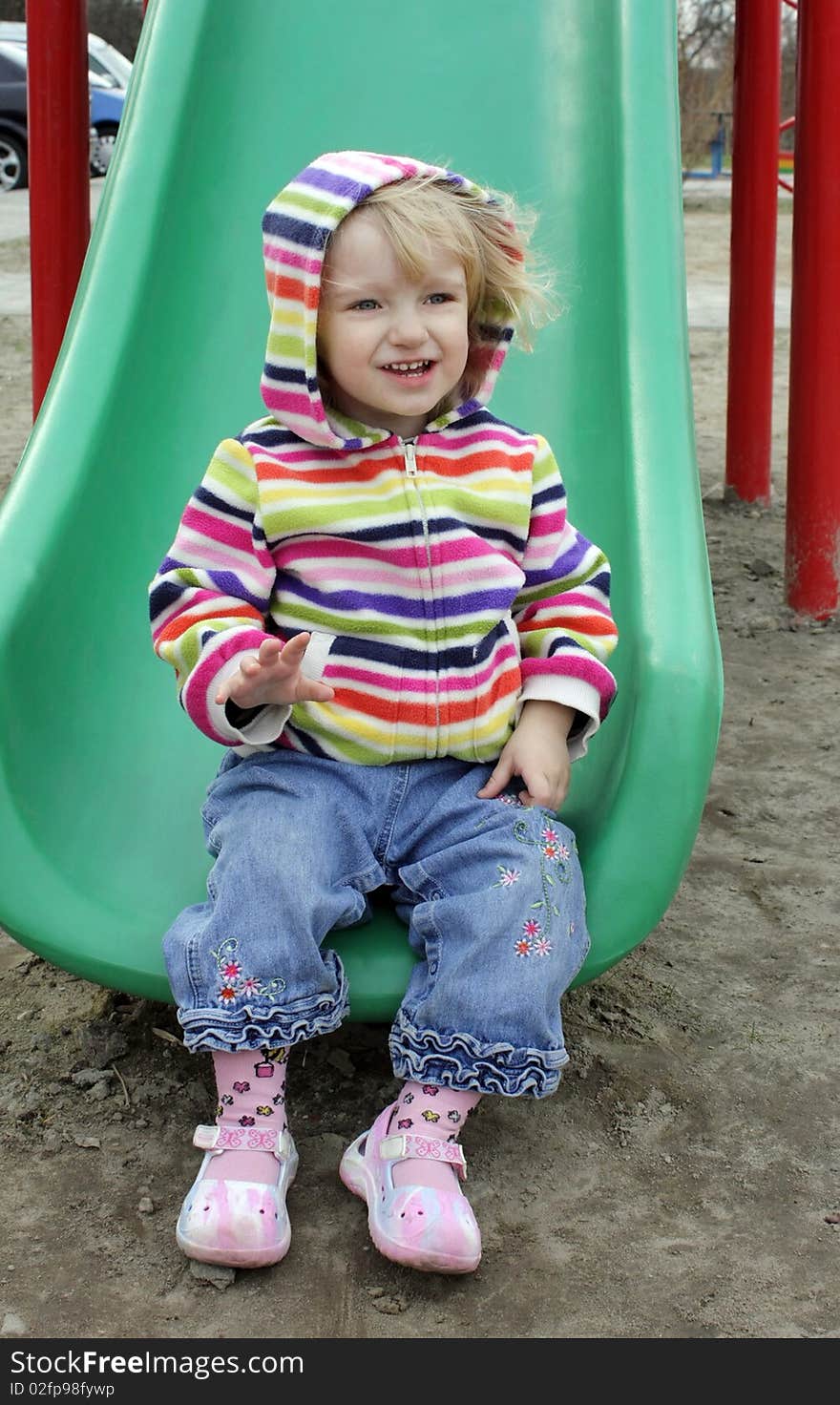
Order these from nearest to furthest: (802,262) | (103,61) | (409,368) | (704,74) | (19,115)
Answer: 1. (409,368)
2. (802,262)
3. (19,115)
4. (103,61)
5. (704,74)

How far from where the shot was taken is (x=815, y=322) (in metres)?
3.35

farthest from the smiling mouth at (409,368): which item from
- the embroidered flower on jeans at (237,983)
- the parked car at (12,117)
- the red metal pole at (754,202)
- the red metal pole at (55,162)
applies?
the parked car at (12,117)

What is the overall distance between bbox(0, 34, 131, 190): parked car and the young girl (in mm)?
10673

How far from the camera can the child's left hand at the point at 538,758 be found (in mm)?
1748

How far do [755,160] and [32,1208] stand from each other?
3.10m

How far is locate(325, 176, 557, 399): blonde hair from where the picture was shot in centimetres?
170

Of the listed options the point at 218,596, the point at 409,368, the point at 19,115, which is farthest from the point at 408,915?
the point at 19,115

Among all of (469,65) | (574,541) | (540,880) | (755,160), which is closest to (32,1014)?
(540,880)

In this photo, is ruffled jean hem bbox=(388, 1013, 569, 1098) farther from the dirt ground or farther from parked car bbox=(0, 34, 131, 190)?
parked car bbox=(0, 34, 131, 190)

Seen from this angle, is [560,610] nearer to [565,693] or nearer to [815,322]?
[565,693]

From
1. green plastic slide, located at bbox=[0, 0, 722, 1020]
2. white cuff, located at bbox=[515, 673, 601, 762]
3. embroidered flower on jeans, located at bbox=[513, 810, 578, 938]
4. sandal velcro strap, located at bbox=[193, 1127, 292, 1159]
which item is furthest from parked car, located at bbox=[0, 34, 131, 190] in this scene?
sandal velcro strap, located at bbox=[193, 1127, 292, 1159]

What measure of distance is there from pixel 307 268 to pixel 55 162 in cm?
176

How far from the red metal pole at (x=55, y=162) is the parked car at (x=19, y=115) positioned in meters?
8.87

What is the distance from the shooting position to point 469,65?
286 cm
